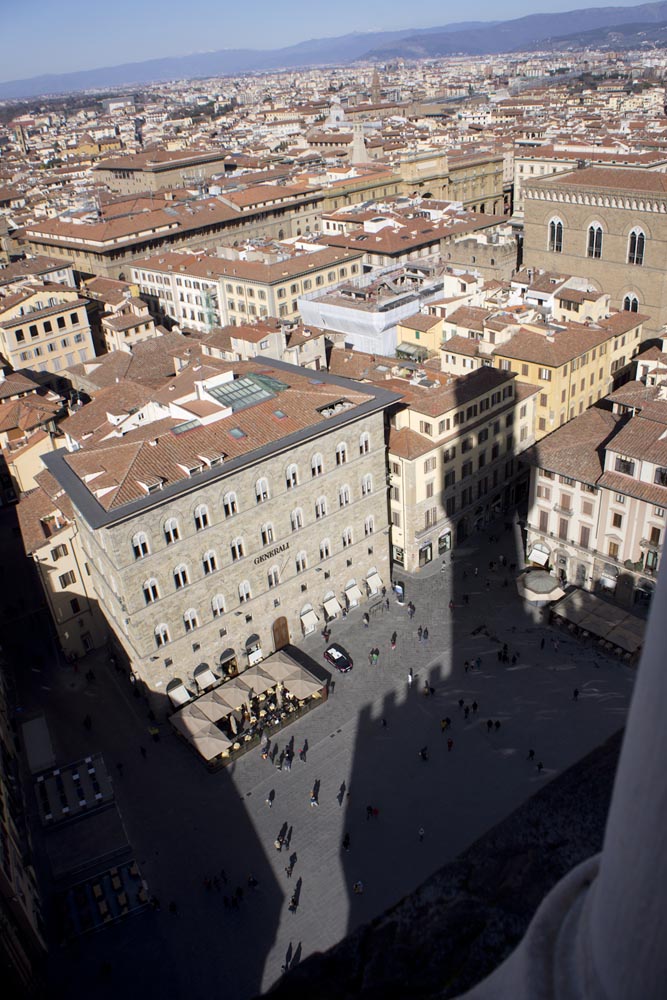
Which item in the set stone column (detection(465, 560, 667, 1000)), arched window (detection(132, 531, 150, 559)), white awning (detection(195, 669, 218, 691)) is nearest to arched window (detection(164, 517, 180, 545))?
arched window (detection(132, 531, 150, 559))

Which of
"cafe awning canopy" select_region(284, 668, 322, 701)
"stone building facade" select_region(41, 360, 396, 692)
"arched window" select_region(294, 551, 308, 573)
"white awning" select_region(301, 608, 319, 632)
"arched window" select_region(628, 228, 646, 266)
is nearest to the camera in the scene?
"stone building facade" select_region(41, 360, 396, 692)

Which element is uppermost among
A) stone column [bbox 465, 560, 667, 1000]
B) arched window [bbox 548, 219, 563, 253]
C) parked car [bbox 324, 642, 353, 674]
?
stone column [bbox 465, 560, 667, 1000]

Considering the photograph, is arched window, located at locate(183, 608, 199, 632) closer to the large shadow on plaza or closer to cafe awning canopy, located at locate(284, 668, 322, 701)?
the large shadow on plaza

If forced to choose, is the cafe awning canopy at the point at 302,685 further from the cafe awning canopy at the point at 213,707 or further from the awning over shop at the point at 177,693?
the awning over shop at the point at 177,693

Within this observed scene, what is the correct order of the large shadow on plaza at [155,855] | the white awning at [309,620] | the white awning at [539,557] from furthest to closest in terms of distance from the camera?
the white awning at [539,557] < the white awning at [309,620] < the large shadow on plaza at [155,855]

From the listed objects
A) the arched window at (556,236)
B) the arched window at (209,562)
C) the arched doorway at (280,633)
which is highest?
the arched window at (556,236)

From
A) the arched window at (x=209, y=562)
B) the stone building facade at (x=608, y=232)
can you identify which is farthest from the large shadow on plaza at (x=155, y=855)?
the stone building facade at (x=608, y=232)
